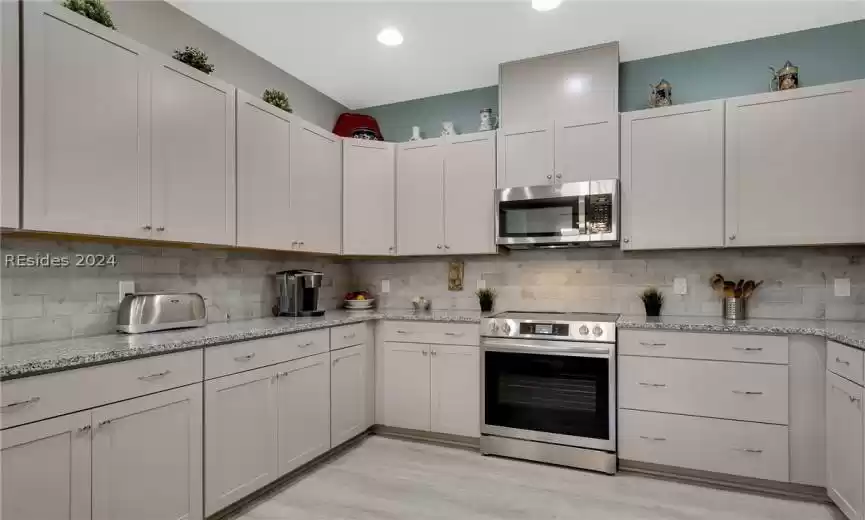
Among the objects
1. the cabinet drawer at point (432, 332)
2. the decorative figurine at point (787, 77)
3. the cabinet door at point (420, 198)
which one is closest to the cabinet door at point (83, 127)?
the cabinet drawer at point (432, 332)

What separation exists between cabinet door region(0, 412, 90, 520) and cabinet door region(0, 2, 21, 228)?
28.6 inches

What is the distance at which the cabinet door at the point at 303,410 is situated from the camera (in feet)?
8.46

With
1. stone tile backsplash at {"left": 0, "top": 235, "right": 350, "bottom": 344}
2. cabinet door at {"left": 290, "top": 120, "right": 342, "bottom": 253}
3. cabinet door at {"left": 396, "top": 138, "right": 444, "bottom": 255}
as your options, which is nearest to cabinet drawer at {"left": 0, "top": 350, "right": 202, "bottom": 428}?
stone tile backsplash at {"left": 0, "top": 235, "right": 350, "bottom": 344}

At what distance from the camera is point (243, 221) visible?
2.69 metres

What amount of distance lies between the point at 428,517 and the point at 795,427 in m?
1.96

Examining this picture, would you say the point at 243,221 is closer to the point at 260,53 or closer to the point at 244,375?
the point at 244,375

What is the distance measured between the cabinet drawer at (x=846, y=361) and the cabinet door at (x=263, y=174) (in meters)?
2.97

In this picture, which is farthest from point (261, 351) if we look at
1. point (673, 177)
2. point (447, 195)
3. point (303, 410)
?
point (673, 177)

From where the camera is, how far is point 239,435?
2.31 metres

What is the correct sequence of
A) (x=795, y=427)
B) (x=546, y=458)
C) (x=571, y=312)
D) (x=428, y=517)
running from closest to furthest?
1. (x=428, y=517)
2. (x=795, y=427)
3. (x=546, y=458)
4. (x=571, y=312)

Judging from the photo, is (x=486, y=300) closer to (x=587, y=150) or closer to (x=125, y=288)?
(x=587, y=150)

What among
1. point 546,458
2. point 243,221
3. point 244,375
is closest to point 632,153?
point 546,458

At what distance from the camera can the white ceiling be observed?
268cm

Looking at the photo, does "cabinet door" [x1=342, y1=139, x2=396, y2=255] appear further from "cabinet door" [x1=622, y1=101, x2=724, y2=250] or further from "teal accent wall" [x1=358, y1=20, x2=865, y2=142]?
"cabinet door" [x1=622, y1=101, x2=724, y2=250]
